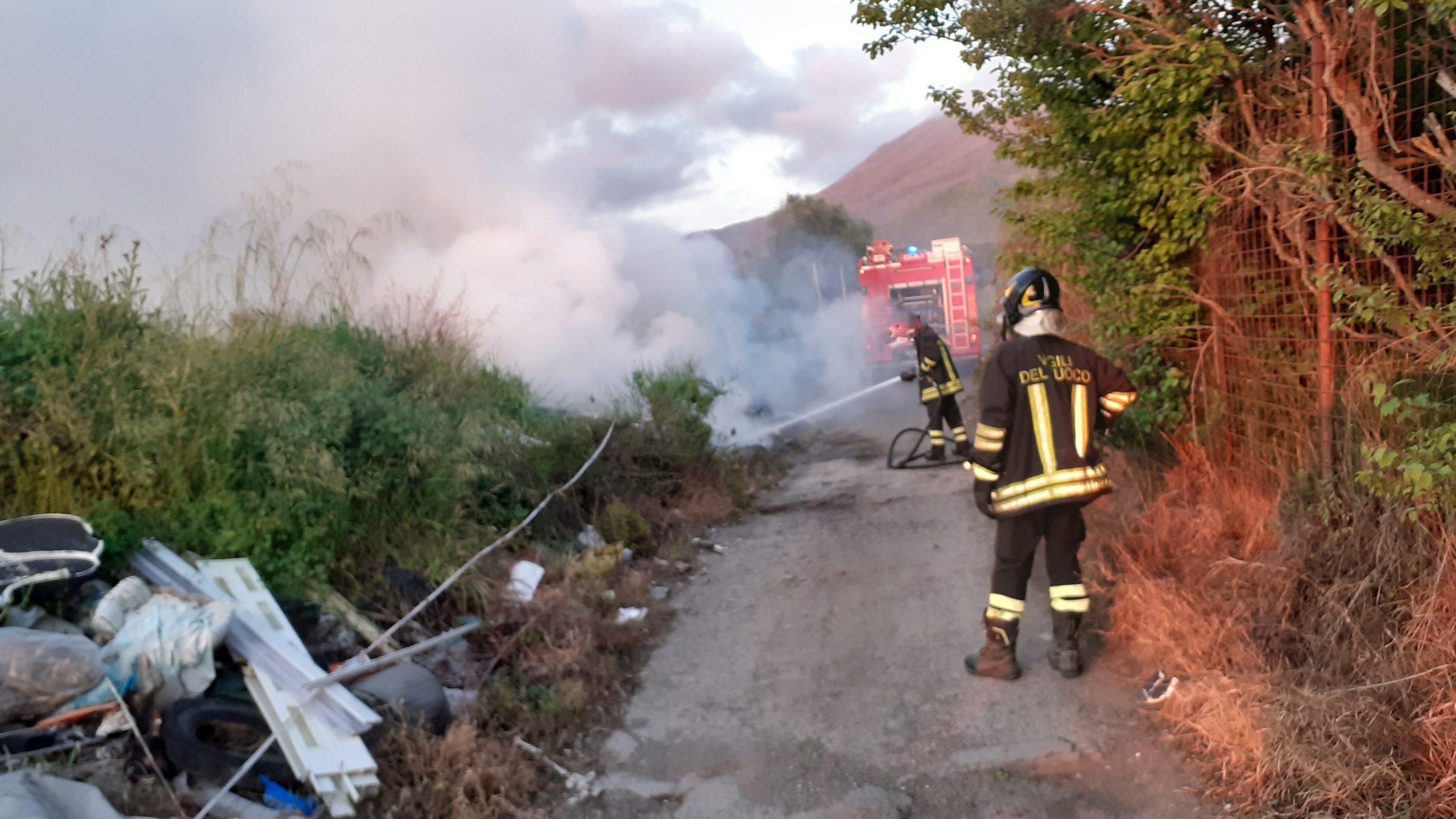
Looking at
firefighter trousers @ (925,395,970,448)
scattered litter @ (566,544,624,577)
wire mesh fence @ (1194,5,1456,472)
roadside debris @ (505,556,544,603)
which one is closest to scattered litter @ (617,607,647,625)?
scattered litter @ (566,544,624,577)

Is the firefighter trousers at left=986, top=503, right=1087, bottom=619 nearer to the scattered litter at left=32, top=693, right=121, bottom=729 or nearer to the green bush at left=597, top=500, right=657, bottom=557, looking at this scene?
the green bush at left=597, top=500, right=657, bottom=557

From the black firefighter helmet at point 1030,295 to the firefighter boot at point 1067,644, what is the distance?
53.6 inches

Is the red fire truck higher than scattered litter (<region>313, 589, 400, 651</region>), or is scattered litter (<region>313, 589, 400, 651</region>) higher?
the red fire truck

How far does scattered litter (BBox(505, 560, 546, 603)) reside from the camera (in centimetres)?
549

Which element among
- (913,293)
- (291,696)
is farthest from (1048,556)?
(913,293)

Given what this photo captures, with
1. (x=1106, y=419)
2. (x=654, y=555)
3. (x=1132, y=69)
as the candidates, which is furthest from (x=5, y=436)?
(x=1132, y=69)

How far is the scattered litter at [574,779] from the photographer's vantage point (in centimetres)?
397

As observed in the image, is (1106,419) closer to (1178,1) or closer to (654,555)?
(1178,1)

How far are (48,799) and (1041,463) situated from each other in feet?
12.7

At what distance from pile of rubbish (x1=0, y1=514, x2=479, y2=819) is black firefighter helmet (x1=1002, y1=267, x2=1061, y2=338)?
3.09m

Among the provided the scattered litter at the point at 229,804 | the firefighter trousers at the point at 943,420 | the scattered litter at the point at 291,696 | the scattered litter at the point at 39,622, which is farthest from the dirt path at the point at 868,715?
the firefighter trousers at the point at 943,420

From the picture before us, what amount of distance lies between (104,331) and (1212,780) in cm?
585

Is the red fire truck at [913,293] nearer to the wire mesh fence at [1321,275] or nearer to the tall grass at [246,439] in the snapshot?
the tall grass at [246,439]

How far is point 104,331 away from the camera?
18.0ft
